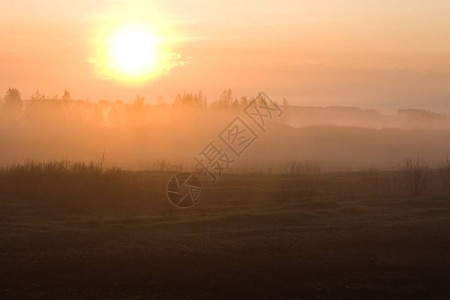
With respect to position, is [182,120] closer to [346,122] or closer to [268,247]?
[346,122]

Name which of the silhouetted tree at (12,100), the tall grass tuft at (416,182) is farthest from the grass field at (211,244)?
the silhouetted tree at (12,100)

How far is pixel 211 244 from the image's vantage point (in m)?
18.1

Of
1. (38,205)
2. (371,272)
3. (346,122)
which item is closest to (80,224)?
(38,205)

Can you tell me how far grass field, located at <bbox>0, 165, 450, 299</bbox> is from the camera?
Answer: 13719 millimetres

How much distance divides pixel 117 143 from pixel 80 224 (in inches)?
3045
